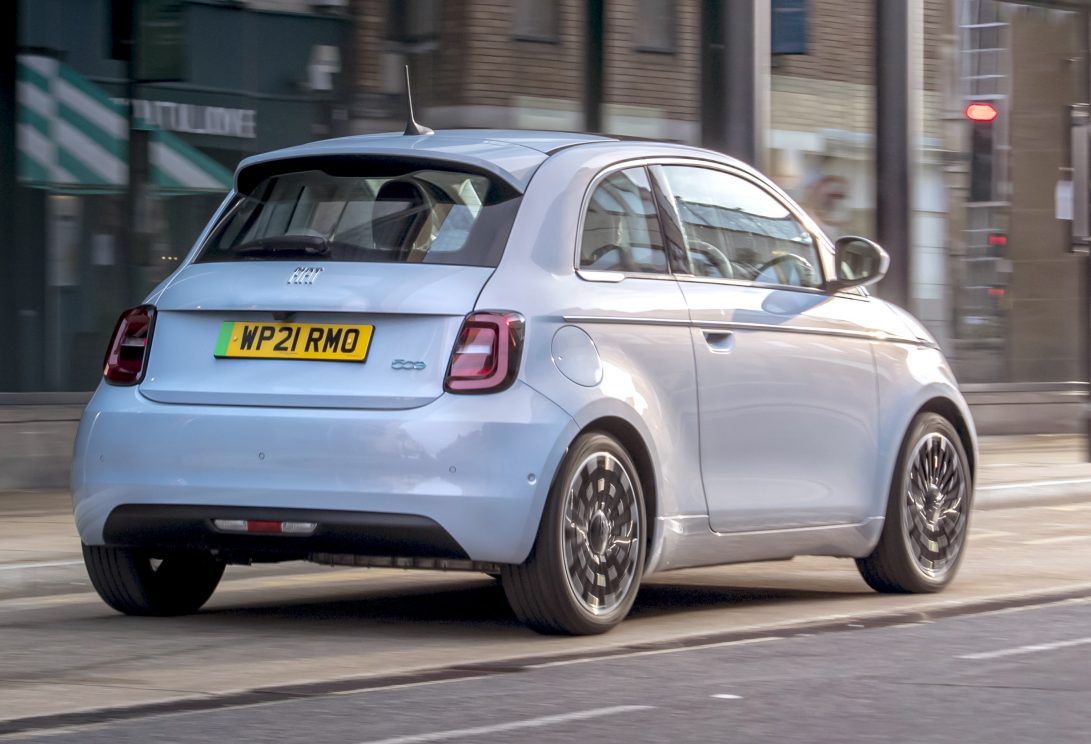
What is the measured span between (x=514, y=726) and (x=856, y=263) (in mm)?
→ 3747

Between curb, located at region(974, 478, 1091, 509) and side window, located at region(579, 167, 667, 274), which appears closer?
side window, located at region(579, 167, 667, 274)

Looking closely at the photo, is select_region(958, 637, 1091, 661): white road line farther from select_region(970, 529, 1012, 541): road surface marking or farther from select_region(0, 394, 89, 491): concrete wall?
select_region(0, 394, 89, 491): concrete wall

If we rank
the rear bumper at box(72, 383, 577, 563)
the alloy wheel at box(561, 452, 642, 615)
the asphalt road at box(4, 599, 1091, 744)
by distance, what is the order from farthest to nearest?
the alloy wheel at box(561, 452, 642, 615)
the rear bumper at box(72, 383, 577, 563)
the asphalt road at box(4, 599, 1091, 744)

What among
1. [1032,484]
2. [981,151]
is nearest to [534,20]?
[1032,484]

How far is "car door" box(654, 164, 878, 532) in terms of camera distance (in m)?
7.94

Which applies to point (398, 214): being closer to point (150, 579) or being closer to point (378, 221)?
point (378, 221)

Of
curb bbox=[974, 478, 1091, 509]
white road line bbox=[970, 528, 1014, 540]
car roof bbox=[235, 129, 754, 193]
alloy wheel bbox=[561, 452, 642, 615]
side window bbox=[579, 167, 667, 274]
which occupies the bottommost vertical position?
curb bbox=[974, 478, 1091, 509]

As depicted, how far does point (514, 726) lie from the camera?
218 inches

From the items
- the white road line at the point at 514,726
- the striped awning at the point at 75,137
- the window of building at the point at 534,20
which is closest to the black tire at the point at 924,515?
the white road line at the point at 514,726

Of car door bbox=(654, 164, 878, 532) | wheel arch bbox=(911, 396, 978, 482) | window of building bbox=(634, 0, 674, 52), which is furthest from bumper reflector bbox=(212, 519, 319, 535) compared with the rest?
window of building bbox=(634, 0, 674, 52)

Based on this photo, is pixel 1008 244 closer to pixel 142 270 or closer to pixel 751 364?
pixel 142 270

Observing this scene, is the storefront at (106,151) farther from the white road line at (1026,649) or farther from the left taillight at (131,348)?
the white road line at (1026,649)

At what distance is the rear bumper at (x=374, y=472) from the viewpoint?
6.93 metres

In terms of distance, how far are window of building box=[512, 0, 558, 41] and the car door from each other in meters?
9.45
